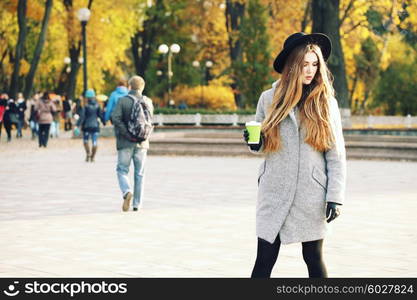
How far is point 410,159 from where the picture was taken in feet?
85.3

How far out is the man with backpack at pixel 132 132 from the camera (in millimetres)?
14289

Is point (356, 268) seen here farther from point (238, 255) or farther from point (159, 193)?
point (159, 193)

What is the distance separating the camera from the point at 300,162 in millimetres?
6613

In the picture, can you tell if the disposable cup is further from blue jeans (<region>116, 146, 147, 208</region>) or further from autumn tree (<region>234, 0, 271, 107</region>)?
autumn tree (<region>234, 0, 271, 107</region>)

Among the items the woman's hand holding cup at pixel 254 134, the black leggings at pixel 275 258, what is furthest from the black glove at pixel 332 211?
the woman's hand holding cup at pixel 254 134

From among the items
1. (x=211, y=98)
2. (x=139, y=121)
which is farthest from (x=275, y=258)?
(x=211, y=98)

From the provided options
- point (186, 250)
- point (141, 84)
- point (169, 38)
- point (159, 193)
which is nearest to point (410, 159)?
point (159, 193)

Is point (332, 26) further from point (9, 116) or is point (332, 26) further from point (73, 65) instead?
point (73, 65)

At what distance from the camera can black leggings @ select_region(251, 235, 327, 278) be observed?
21.7ft

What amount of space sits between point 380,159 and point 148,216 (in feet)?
44.1

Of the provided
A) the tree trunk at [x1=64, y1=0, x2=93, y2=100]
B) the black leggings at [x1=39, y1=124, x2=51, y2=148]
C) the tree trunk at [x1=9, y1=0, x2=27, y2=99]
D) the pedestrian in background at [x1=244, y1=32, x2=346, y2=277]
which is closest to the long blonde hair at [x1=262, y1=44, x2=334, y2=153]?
the pedestrian in background at [x1=244, y1=32, x2=346, y2=277]

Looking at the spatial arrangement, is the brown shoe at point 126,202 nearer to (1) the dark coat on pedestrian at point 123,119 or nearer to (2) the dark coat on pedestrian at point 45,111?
(1) the dark coat on pedestrian at point 123,119

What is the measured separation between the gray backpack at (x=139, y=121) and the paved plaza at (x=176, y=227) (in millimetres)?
997

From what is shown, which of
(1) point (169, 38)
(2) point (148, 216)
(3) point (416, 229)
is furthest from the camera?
(1) point (169, 38)
